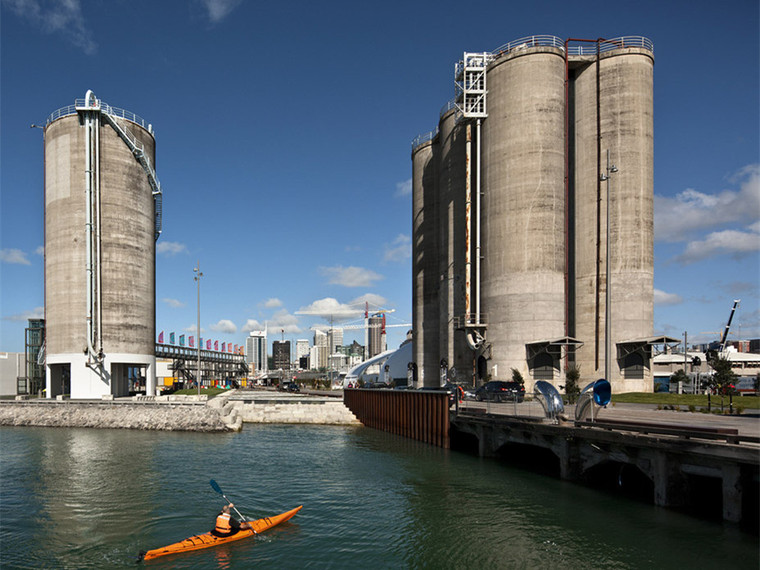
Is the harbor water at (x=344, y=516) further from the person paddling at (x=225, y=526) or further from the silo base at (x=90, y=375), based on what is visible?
the silo base at (x=90, y=375)

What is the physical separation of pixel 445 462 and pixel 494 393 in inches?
468

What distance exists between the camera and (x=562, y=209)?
58.2 m

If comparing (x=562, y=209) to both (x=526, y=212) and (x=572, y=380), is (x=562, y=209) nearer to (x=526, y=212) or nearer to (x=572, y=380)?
(x=526, y=212)

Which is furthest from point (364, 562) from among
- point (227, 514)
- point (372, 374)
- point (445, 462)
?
point (372, 374)

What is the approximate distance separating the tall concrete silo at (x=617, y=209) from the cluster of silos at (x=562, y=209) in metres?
0.11

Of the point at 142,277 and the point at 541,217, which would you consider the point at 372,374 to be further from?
the point at 541,217

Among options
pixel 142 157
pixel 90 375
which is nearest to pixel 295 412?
pixel 90 375

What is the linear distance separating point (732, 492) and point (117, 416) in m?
53.7

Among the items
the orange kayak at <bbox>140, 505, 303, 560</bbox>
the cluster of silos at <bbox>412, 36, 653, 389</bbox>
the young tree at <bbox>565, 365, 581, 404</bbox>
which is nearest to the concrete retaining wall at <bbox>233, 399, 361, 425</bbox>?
the cluster of silos at <bbox>412, 36, 653, 389</bbox>

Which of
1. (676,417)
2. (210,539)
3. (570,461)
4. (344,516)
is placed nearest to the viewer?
(210,539)

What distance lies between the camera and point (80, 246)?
71.8m

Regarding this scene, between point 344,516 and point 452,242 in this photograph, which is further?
point 452,242

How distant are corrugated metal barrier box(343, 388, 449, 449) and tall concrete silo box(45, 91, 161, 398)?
122ft

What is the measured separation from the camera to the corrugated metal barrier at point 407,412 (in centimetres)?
3925
